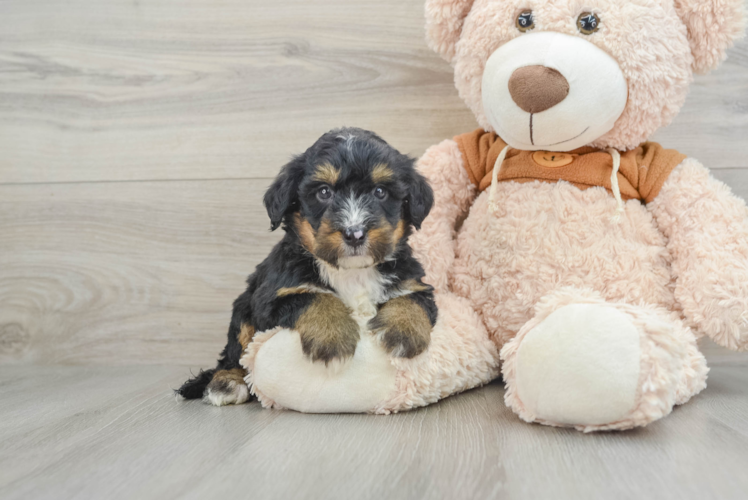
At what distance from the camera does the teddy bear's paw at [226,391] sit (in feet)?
5.87

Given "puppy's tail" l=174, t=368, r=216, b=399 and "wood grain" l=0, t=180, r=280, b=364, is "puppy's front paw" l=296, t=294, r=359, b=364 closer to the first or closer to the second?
"puppy's tail" l=174, t=368, r=216, b=399

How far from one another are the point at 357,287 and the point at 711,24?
1286mm

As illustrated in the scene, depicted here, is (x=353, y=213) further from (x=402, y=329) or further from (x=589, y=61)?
(x=589, y=61)

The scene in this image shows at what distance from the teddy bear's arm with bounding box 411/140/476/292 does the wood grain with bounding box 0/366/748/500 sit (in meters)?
0.43

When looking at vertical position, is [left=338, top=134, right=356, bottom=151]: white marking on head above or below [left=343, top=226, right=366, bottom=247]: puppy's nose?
above

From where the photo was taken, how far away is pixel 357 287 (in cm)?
170

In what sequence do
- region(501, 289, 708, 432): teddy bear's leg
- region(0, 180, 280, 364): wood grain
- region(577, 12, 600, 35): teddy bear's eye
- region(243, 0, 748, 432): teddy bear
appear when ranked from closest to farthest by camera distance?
region(501, 289, 708, 432): teddy bear's leg < region(243, 0, 748, 432): teddy bear < region(577, 12, 600, 35): teddy bear's eye < region(0, 180, 280, 364): wood grain

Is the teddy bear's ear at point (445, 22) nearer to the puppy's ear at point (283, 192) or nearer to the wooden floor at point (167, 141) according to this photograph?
the wooden floor at point (167, 141)

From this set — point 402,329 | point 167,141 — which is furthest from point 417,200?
point 167,141

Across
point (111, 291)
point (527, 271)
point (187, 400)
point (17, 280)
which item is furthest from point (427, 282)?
point (17, 280)

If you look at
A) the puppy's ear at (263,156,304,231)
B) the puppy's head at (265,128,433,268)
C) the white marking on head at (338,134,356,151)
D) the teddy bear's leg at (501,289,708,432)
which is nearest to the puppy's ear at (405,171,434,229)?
the puppy's head at (265,128,433,268)

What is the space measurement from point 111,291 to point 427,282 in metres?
1.45

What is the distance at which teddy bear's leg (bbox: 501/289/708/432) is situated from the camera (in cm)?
131

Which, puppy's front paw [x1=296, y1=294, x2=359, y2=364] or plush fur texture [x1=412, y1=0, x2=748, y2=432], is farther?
plush fur texture [x1=412, y1=0, x2=748, y2=432]
